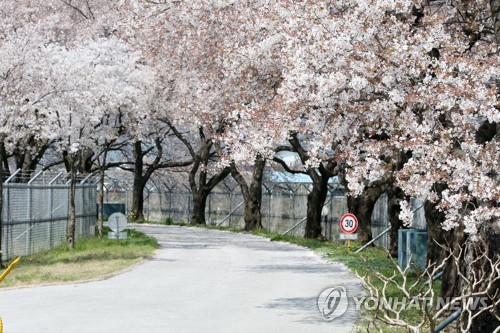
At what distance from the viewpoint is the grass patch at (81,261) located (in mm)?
20812

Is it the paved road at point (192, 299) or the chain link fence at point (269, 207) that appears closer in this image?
the paved road at point (192, 299)

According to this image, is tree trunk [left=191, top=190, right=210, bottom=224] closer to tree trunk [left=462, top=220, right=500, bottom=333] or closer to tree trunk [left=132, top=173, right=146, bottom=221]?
tree trunk [left=132, top=173, right=146, bottom=221]

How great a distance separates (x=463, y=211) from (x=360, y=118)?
256 cm

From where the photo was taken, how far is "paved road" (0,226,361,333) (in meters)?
13.8

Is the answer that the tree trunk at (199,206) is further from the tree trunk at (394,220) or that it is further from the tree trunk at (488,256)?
the tree trunk at (488,256)

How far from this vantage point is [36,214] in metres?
28.6

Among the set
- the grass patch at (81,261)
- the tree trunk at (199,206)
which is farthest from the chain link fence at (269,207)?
the grass patch at (81,261)

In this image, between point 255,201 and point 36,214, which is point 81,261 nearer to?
point 36,214

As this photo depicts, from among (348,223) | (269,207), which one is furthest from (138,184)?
(348,223)

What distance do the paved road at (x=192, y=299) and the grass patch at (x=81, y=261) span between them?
0.76 meters

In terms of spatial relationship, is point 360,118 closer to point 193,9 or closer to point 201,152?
point 193,9

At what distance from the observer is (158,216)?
67062 mm

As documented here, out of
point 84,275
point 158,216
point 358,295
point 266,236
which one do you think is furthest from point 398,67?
point 158,216

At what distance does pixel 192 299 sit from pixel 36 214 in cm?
1258
